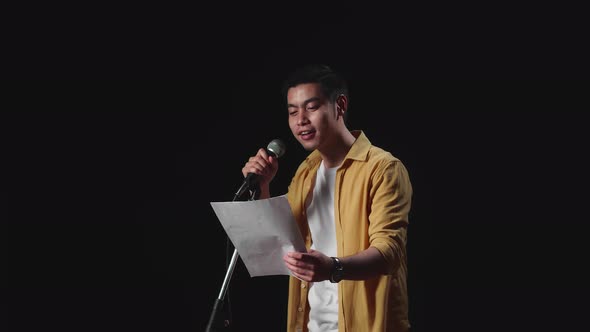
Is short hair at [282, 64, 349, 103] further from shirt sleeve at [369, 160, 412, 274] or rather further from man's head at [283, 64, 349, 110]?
shirt sleeve at [369, 160, 412, 274]

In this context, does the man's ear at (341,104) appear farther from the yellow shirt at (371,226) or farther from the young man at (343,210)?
the yellow shirt at (371,226)

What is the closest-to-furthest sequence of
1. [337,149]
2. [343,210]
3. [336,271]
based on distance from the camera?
[336,271]
[343,210]
[337,149]

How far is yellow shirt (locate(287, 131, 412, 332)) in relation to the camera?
5.14 feet

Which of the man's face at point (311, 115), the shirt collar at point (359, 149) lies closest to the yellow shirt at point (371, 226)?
the shirt collar at point (359, 149)

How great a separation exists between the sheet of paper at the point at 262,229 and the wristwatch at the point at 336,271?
14 cm

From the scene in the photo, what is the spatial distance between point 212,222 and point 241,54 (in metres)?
0.83

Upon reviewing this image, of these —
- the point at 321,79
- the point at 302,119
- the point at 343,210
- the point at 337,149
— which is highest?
the point at 321,79

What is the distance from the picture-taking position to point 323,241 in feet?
5.85

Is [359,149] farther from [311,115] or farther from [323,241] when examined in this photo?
[323,241]

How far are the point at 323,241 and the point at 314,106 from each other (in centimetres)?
41

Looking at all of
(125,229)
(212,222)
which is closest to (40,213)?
(125,229)

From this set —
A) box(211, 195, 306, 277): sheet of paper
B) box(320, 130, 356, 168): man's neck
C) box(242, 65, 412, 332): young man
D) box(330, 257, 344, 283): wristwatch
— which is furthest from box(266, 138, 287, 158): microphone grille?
box(330, 257, 344, 283): wristwatch

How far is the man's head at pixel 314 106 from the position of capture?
1.73 meters

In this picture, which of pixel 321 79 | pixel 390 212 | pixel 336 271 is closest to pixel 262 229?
pixel 336 271
